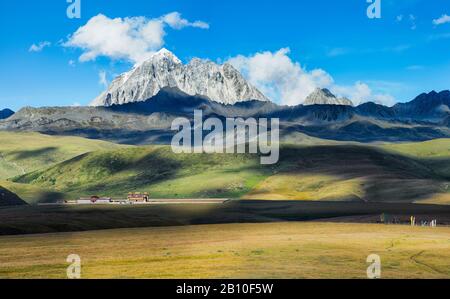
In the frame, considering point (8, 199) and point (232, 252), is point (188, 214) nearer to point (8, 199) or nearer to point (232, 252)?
point (8, 199)

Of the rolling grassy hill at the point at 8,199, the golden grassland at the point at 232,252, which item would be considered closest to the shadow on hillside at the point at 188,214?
the golden grassland at the point at 232,252

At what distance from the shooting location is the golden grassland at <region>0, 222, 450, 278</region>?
→ 52.6m

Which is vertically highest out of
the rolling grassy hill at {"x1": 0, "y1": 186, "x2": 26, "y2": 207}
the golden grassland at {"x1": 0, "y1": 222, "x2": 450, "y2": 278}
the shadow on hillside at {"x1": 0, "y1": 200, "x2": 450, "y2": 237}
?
the rolling grassy hill at {"x1": 0, "y1": 186, "x2": 26, "y2": 207}

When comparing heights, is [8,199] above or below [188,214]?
above

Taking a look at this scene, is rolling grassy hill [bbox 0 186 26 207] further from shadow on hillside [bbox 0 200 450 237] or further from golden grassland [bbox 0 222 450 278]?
golden grassland [bbox 0 222 450 278]

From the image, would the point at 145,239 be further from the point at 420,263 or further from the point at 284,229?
the point at 420,263

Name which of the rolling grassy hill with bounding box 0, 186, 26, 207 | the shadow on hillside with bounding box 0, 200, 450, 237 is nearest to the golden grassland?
the shadow on hillside with bounding box 0, 200, 450, 237

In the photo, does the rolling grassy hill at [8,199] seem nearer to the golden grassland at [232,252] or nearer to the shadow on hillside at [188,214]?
the shadow on hillside at [188,214]

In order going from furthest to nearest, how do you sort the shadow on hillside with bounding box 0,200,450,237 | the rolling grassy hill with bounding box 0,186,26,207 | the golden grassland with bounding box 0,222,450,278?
1. the rolling grassy hill with bounding box 0,186,26,207
2. the shadow on hillside with bounding box 0,200,450,237
3. the golden grassland with bounding box 0,222,450,278

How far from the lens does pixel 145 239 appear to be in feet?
279

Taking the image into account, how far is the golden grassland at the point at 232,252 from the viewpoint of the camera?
52625 millimetres

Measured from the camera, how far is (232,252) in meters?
66.8

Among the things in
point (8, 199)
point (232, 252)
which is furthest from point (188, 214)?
point (232, 252)
